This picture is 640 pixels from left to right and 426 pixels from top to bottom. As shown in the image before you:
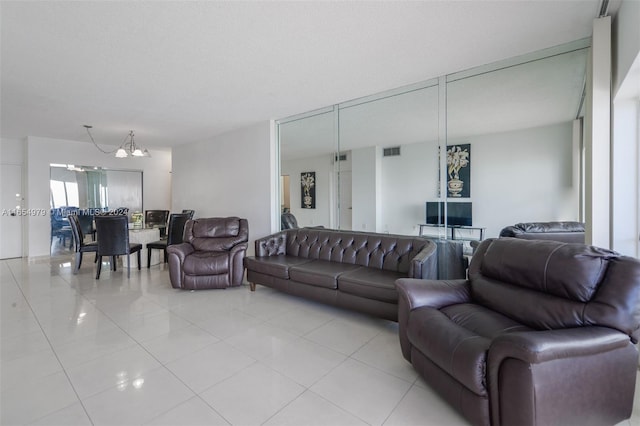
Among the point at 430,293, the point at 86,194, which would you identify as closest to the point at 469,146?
the point at 430,293

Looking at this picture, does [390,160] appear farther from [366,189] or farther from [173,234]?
[173,234]

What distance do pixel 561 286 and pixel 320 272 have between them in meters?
2.11

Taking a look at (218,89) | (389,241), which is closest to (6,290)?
(218,89)

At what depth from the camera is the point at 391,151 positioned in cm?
496

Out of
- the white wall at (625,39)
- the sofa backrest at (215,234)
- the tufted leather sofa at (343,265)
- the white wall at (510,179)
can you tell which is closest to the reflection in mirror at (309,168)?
the tufted leather sofa at (343,265)

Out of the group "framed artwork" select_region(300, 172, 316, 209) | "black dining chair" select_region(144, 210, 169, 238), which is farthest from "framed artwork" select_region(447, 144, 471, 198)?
"black dining chair" select_region(144, 210, 169, 238)

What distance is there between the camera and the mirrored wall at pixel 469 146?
10.4 feet

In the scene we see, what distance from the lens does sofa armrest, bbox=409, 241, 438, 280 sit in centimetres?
265

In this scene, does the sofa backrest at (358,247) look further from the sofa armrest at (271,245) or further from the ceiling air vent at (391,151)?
the ceiling air vent at (391,151)

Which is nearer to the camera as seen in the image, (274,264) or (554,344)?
(554,344)

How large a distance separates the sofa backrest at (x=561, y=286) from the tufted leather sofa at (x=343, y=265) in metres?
0.70

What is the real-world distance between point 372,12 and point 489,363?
2.36 m

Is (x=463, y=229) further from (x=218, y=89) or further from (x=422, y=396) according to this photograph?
(x=218, y=89)

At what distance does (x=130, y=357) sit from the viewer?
7.49 ft
